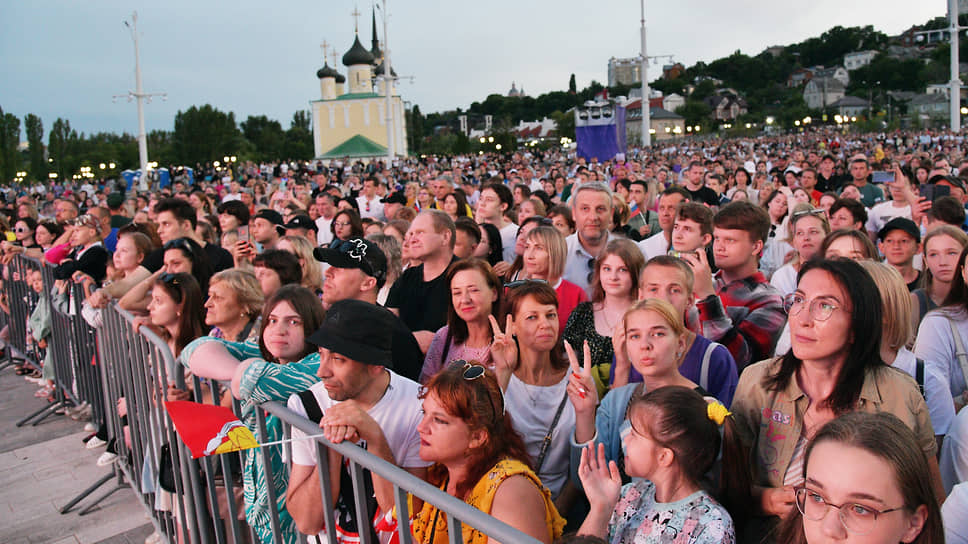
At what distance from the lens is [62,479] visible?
600 centimetres

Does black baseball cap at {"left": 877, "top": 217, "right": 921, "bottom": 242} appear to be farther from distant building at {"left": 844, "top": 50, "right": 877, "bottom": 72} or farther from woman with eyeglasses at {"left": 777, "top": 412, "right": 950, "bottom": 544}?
distant building at {"left": 844, "top": 50, "right": 877, "bottom": 72}

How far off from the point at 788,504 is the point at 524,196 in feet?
26.4

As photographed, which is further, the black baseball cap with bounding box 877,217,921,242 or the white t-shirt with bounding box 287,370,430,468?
the black baseball cap with bounding box 877,217,921,242

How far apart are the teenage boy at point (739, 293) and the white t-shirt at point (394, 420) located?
1.52 meters

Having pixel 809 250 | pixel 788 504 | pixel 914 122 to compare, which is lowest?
pixel 788 504

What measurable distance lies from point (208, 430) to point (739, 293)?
2939 mm

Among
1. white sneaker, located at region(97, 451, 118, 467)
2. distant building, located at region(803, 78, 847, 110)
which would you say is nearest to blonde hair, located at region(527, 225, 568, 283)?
white sneaker, located at region(97, 451, 118, 467)

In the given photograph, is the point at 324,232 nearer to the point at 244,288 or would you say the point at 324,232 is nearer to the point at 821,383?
the point at 244,288

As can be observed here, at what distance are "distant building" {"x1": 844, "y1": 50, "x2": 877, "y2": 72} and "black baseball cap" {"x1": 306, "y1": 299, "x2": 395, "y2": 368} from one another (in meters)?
198

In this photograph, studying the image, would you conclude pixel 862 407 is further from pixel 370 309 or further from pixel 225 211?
pixel 225 211

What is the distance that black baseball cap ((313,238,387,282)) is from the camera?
4418 mm

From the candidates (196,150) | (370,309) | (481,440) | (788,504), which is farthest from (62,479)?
(196,150)

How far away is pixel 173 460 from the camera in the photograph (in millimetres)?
3629

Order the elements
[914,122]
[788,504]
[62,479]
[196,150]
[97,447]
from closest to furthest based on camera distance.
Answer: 1. [788,504]
2. [62,479]
3. [97,447]
4. [914,122]
5. [196,150]
